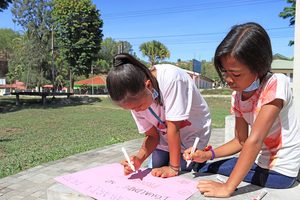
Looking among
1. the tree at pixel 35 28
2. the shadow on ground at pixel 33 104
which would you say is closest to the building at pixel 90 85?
the tree at pixel 35 28

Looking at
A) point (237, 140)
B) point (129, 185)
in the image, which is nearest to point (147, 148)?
point (129, 185)

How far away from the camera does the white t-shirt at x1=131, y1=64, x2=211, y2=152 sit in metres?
2.06

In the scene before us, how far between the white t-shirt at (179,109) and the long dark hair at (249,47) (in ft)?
1.40

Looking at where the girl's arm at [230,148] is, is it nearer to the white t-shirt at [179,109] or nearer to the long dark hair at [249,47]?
the white t-shirt at [179,109]

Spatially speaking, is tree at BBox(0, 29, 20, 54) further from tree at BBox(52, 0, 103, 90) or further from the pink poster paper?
the pink poster paper

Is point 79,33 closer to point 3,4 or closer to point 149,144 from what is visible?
point 3,4

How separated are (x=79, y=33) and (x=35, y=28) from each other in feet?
29.4

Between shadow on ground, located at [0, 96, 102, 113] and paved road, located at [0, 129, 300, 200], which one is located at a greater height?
paved road, located at [0, 129, 300, 200]

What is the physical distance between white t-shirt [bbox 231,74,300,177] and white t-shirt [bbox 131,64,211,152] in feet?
1.12

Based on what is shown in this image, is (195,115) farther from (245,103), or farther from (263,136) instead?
(263,136)

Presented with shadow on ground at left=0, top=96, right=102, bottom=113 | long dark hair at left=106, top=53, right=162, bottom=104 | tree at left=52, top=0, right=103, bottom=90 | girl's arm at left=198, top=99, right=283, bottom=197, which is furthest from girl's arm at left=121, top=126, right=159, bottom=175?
tree at left=52, top=0, right=103, bottom=90

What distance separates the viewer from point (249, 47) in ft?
5.35

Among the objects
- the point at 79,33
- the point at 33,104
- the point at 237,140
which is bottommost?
the point at 33,104

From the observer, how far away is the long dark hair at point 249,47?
5.34 ft
